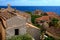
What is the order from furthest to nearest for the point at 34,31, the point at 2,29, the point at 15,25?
the point at 34,31 → the point at 2,29 → the point at 15,25

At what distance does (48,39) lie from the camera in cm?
2675

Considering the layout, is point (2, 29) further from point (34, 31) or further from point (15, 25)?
point (34, 31)

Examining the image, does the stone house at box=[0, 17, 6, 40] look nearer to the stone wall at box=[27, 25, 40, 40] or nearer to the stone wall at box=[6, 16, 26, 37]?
the stone wall at box=[6, 16, 26, 37]

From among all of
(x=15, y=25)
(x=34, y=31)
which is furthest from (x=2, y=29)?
(x=34, y=31)

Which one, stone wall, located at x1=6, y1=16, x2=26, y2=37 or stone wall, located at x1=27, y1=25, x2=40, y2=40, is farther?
stone wall, located at x1=27, y1=25, x2=40, y2=40

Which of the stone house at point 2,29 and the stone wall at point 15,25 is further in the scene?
the stone house at point 2,29

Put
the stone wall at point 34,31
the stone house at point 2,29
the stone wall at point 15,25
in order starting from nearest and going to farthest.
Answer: the stone wall at point 15,25 → the stone house at point 2,29 → the stone wall at point 34,31

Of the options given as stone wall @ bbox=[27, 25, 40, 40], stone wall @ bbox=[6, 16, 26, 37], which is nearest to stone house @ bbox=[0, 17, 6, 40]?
stone wall @ bbox=[6, 16, 26, 37]

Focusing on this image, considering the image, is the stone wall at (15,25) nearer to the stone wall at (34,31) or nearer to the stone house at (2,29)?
the stone house at (2,29)

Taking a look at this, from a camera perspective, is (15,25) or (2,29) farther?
(2,29)

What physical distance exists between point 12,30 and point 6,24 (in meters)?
0.95

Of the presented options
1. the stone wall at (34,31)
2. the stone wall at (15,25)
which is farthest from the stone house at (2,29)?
the stone wall at (34,31)

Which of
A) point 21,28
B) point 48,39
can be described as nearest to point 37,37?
point 48,39

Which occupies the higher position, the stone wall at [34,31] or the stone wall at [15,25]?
the stone wall at [15,25]
